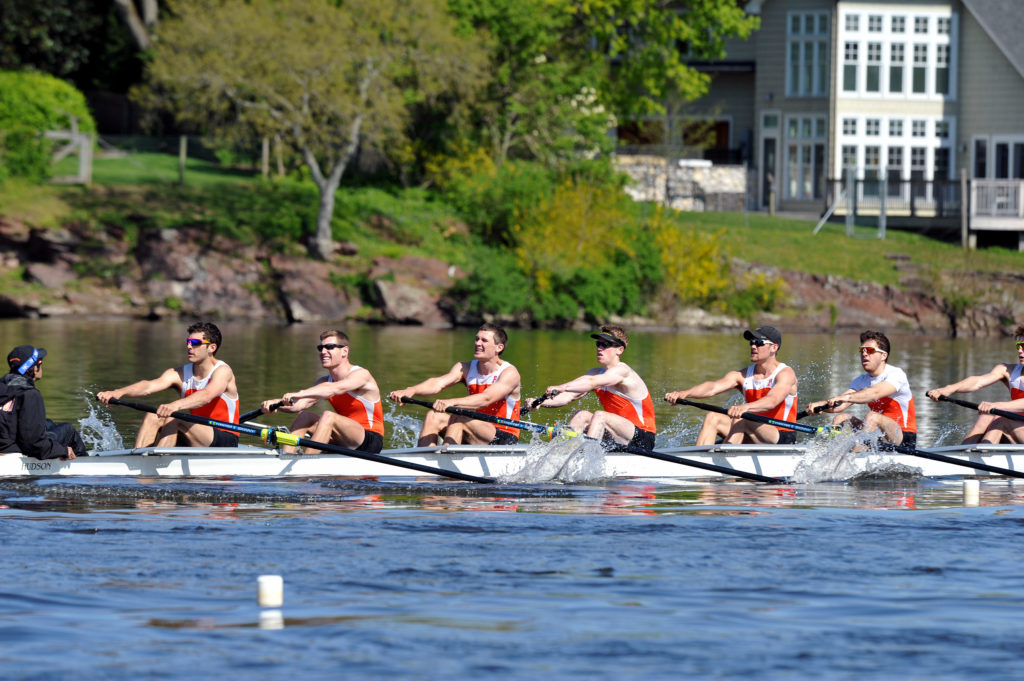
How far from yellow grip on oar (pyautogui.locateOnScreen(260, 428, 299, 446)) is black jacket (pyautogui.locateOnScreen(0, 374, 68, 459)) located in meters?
1.91

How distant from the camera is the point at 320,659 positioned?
8438 millimetres

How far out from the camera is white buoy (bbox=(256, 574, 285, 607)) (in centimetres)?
934

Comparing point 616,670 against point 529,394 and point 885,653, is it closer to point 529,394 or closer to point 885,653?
point 885,653

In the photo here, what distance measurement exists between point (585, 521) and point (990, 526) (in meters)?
3.33

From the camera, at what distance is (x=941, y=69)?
49.1 m

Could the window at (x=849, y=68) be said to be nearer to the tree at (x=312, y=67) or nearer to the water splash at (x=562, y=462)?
the tree at (x=312, y=67)

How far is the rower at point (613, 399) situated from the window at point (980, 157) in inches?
1427

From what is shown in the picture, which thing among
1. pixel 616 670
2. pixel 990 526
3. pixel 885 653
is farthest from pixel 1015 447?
pixel 616 670

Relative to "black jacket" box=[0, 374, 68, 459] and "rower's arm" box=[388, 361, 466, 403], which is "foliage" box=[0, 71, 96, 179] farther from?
"rower's arm" box=[388, 361, 466, 403]

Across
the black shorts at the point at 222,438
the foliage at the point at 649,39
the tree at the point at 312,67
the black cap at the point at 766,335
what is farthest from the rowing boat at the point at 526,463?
the foliage at the point at 649,39

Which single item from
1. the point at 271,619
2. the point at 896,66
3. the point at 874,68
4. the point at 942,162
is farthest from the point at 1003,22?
the point at 271,619

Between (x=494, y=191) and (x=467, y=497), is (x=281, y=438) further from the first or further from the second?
(x=494, y=191)

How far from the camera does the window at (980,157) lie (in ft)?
159

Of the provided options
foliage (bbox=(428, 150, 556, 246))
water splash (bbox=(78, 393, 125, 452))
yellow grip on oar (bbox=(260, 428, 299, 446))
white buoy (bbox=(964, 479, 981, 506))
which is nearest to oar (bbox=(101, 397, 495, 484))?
yellow grip on oar (bbox=(260, 428, 299, 446))
